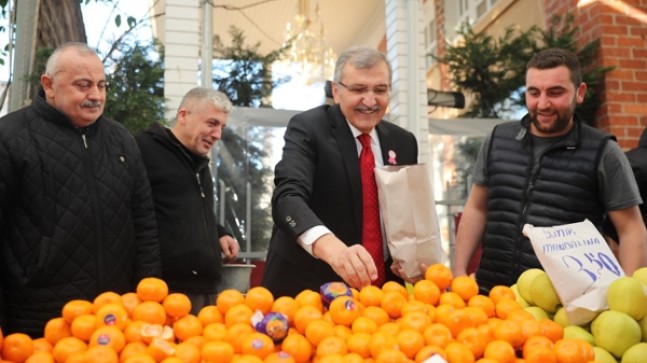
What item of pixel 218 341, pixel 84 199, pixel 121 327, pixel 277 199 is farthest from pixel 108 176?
pixel 218 341

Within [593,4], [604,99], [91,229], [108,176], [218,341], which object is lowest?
[218,341]

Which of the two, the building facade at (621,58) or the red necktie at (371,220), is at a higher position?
the building facade at (621,58)

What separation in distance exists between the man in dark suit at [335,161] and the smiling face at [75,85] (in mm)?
714

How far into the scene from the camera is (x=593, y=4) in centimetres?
483

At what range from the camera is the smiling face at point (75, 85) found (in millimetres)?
2094

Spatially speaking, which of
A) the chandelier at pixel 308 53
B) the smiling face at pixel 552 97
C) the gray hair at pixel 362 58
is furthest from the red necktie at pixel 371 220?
the chandelier at pixel 308 53

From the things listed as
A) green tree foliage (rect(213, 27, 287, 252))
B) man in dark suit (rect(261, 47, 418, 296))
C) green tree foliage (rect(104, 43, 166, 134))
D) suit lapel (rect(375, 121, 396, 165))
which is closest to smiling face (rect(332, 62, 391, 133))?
man in dark suit (rect(261, 47, 418, 296))

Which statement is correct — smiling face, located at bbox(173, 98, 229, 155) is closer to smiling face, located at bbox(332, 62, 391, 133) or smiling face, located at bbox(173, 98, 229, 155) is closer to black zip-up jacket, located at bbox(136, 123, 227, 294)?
black zip-up jacket, located at bbox(136, 123, 227, 294)

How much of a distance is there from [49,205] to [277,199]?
0.82 metres

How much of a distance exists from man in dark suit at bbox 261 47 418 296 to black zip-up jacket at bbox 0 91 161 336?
55 cm

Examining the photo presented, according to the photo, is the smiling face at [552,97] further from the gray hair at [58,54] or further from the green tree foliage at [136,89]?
→ the green tree foliage at [136,89]

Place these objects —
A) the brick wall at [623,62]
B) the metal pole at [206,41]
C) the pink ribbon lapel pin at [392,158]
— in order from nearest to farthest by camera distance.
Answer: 1. the pink ribbon lapel pin at [392,158]
2. the metal pole at [206,41]
3. the brick wall at [623,62]

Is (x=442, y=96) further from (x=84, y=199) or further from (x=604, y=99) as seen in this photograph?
(x=84, y=199)

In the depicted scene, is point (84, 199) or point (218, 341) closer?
point (218, 341)
